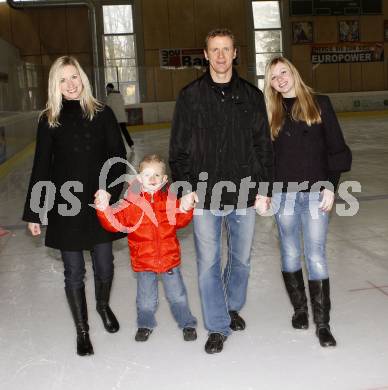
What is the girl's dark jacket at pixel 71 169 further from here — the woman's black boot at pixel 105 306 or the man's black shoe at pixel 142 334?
the man's black shoe at pixel 142 334

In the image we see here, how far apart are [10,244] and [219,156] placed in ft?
9.99

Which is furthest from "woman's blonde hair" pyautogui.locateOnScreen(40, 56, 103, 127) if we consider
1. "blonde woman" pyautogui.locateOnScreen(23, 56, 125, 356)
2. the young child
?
the young child

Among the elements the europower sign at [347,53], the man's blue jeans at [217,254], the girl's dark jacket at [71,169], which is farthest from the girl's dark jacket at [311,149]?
the europower sign at [347,53]

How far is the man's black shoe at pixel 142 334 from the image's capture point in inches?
114

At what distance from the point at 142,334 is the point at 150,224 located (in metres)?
0.55

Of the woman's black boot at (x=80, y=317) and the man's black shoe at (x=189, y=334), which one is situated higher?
the woman's black boot at (x=80, y=317)

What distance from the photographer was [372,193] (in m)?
6.70

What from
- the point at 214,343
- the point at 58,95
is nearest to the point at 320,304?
the point at 214,343

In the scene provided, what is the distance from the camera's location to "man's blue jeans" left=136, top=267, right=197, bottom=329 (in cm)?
290

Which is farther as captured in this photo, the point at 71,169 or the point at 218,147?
the point at 71,169

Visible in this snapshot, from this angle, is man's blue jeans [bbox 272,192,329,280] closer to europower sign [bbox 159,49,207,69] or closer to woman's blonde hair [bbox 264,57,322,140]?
woman's blonde hair [bbox 264,57,322,140]

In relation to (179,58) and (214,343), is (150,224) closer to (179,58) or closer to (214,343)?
(214,343)

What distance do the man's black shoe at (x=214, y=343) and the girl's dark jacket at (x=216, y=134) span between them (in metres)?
0.60

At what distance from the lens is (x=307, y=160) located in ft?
8.95
